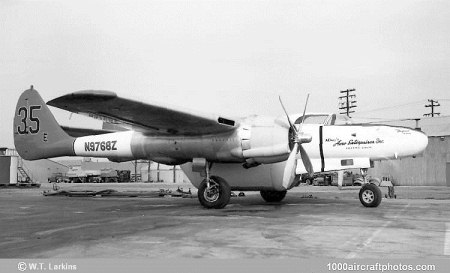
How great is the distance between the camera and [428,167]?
133ft

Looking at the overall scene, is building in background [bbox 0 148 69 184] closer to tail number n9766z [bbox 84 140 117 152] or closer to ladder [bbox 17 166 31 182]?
ladder [bbox 17 166 31 182]

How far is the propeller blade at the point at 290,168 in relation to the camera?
13016mm

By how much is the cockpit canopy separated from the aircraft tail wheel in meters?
2.35

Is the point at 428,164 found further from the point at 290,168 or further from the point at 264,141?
the point at 264,141

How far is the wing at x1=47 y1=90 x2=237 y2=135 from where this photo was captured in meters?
11.0

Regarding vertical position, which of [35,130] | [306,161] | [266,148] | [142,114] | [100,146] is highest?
[142,114]

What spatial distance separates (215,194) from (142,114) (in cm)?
339

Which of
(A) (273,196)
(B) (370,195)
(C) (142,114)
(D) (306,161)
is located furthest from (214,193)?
(B) (370,195)

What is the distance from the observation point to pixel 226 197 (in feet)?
43.2

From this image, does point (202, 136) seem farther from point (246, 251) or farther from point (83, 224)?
point (246, 251)

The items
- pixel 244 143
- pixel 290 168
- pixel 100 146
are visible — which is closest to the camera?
pixel 244 143

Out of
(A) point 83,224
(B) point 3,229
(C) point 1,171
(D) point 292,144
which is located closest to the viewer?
(B) point 3,229

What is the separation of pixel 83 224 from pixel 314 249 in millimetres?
5823

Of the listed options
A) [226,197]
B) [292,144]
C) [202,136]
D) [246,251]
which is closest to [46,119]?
[202,136]
